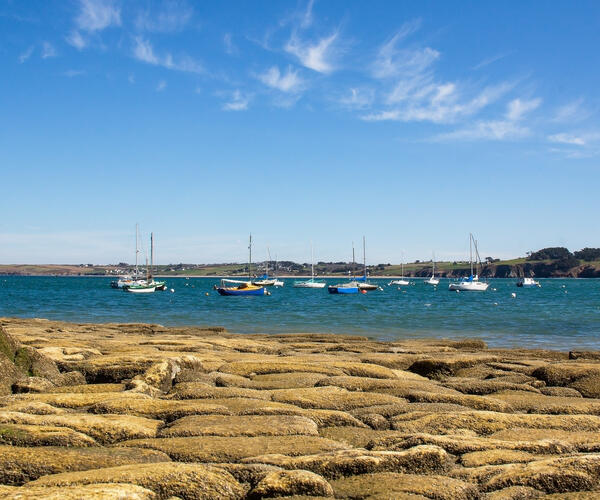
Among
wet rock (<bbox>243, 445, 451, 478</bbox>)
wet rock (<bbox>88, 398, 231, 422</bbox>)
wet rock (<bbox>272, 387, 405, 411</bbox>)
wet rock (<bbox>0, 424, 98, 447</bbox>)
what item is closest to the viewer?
wet rock (<bbox>243, 445, 451, 478</bbox>)

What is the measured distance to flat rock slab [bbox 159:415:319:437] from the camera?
7754 mm

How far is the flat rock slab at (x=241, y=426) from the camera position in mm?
7754

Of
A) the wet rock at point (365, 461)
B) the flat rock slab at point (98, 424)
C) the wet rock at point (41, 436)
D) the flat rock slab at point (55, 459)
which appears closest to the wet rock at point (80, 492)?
the flat rock slab at point (55, 459)

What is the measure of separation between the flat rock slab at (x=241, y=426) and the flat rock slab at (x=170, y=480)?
1.71 m

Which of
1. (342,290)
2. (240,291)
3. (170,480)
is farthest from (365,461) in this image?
(342,290)

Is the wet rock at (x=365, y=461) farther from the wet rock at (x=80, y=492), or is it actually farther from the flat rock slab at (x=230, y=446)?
the wet rock at (x=80, y=492)

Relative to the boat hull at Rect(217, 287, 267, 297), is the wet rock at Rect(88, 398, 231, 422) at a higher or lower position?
higher

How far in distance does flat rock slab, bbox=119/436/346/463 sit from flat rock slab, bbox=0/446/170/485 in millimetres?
231

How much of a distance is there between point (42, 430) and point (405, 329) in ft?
117

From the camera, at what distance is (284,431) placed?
7.91m

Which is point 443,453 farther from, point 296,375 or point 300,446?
point 296,375

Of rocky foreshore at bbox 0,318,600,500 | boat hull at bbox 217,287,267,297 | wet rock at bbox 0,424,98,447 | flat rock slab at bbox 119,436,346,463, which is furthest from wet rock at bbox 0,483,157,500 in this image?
boat hull at bbox 217,287,267,297

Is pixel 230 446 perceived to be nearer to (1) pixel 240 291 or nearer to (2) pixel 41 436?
(2) pixel 41 436

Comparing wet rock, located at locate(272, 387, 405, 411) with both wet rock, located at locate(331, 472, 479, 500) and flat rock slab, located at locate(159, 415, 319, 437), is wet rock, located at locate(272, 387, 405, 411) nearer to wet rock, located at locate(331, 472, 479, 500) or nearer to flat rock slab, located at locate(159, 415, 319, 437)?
flat rock slab, located at locate(159, 415, 319, 437)
